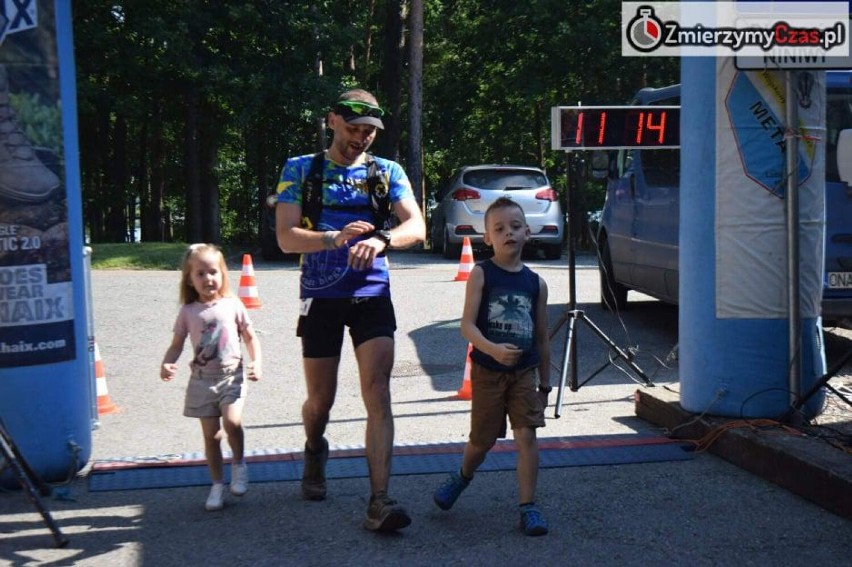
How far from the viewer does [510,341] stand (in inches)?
199

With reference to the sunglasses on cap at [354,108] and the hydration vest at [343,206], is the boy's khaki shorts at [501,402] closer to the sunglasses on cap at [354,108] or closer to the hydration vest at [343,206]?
the hydration vest at [343,206]

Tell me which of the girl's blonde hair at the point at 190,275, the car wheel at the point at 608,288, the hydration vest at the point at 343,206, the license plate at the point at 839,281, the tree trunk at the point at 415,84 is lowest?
the car wheel at the point at 608,288

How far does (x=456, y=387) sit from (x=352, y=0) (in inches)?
1086

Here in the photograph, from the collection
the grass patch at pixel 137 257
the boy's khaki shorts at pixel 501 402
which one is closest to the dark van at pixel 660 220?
the boy's khaki shorts at pixel 501 402

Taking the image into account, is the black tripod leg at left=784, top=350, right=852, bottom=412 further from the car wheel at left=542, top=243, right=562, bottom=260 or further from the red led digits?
the car wheel at left=542, top=243, right=562, bottom=260

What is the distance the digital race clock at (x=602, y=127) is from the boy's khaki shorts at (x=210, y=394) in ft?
11.4

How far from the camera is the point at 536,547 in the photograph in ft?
15.7

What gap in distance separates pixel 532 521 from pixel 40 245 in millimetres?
2807

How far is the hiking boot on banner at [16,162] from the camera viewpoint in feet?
18.4

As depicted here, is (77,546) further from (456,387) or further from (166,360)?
(456,387)

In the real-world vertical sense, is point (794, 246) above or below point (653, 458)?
above

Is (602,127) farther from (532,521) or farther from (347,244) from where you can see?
(532,521)

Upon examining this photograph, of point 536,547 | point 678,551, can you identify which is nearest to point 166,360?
point 536,547

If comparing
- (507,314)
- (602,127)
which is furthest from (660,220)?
(507,314)
